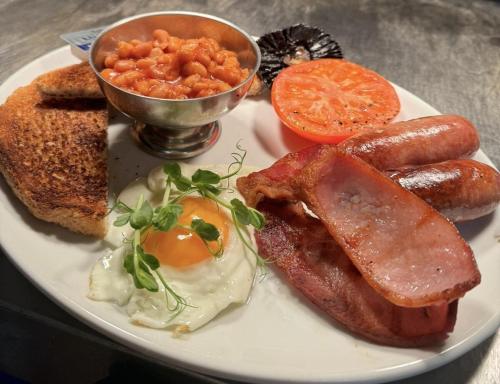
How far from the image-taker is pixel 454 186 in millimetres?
2049

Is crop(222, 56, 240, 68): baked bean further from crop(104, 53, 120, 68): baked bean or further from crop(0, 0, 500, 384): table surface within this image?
crop(0, 0, 500, 384): table surface

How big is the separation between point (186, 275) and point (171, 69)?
3.26ft

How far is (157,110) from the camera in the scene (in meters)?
A: 2.17

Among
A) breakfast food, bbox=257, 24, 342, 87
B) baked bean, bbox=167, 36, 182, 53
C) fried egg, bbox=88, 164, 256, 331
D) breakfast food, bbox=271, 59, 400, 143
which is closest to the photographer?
fried egg, bbox=88, 164, 256, 331

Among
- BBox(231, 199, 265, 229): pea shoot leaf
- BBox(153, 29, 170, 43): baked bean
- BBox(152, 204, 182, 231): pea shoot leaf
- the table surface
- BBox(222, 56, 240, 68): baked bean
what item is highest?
BBox(153, 29, 170, 43): baked bean

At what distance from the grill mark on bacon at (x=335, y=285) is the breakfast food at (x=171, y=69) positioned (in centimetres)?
61

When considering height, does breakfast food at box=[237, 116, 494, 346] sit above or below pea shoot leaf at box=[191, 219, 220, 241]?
below

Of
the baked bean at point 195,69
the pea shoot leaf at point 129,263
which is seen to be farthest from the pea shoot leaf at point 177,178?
the baked bean at point 195,69

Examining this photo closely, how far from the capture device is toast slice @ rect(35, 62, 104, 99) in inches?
96.5

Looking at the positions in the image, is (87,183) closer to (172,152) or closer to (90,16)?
(172,152)

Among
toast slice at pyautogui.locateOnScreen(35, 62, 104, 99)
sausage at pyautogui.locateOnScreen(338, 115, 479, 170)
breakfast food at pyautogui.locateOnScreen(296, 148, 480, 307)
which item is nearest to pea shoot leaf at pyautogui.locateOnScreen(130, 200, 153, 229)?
breakfast food at pyautogui.locateOnScreen(296, 148, 480, 307)

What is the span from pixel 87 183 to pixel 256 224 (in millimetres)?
736

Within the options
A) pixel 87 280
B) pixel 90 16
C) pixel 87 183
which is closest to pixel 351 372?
pixel 87 280

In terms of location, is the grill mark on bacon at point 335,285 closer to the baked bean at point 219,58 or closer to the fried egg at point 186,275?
the fried egg at point 186,275
